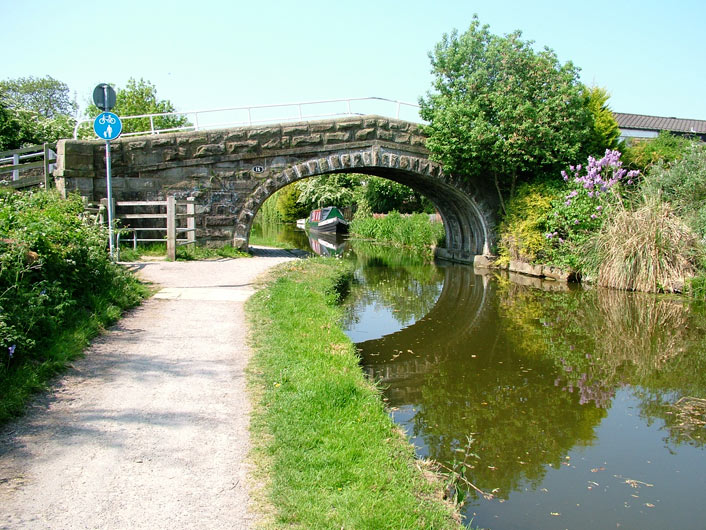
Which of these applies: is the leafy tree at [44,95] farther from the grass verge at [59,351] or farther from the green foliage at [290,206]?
the grass verge at [59,351]

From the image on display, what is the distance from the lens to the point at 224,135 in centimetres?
1496

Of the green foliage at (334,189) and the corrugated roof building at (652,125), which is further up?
the corrugated roof building at (652,125)

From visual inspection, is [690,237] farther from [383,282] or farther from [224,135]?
[224,135]

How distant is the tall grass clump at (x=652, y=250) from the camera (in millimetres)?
12430

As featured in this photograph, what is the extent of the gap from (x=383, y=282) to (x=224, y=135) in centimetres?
563

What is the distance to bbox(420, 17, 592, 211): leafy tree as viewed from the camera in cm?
1520

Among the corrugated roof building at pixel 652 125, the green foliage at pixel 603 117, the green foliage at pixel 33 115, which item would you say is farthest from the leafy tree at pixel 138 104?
the corrugated roof building at pixel 652 125

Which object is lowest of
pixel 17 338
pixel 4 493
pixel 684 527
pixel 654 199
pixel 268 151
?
pixel 684 527

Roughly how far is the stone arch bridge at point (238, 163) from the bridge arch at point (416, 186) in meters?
0.03

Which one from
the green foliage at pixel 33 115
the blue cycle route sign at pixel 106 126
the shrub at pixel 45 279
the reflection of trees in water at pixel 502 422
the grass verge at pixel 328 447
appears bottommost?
the reflection of trees in water at pixel 502 422

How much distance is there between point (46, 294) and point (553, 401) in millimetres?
5060

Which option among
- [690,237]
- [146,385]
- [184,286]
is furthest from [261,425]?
[690,237]

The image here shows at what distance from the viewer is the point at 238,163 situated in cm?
1524

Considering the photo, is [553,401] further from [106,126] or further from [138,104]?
[138,104]
